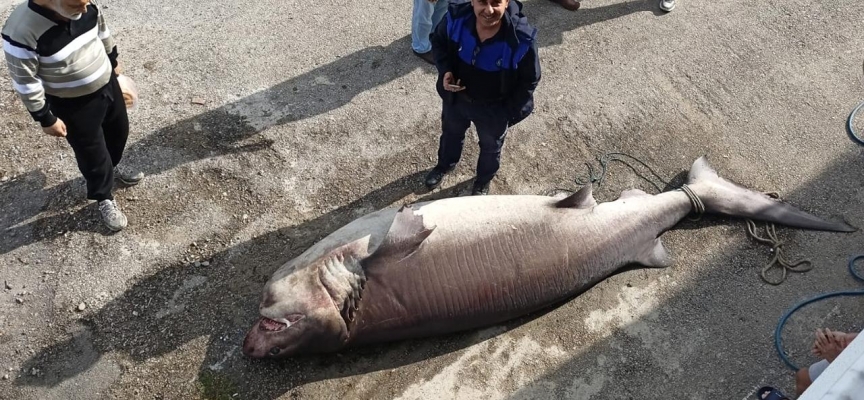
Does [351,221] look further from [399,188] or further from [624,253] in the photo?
[624,253]

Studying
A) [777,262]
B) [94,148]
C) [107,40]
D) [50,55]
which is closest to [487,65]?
[107,40]

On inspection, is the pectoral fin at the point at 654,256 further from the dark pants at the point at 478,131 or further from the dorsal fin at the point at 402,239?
the dorsal fin at the point at 402,239

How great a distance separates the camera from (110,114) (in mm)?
4340

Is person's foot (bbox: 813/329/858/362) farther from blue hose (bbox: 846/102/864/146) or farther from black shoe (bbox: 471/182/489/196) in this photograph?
blue hose (bbox: 846/102/864/146)

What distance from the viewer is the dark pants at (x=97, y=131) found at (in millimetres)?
3996

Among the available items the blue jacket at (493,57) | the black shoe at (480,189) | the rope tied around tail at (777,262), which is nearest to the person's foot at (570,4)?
the black shoe at (480,189)

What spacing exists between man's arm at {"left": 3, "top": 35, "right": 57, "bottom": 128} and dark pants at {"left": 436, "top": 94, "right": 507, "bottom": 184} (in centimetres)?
253

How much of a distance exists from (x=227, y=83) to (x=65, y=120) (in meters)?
1.90

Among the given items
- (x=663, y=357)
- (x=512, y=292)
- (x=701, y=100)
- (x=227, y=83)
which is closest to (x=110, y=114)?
(x=227, y=83)

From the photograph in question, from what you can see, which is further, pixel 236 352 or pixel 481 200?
pixel 481 200

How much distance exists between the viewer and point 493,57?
13.1 feet

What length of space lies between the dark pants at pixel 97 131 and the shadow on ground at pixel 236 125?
421mm

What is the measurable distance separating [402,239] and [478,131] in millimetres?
1054

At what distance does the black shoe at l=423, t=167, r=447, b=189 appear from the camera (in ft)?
17.1
